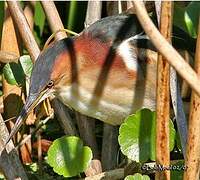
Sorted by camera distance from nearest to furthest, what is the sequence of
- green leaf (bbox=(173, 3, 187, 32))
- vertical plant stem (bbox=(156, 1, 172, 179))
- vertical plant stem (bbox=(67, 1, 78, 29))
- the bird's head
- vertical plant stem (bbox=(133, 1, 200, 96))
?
vertical plant stem (bbox=(133, 1, 200, 96)) < vertical plant stem (bbox=(156, 1, 172, 179)) < the bird's head < green leaf (bbox=(173, 3, 187, 32)) < vertical plant stem (bbox=(67, 1, 78, 29))

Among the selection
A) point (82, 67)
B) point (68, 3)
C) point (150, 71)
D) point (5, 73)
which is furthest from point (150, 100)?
point (68, 3)

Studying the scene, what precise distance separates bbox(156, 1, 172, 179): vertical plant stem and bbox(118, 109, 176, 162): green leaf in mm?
70

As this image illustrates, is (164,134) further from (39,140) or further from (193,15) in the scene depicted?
(39,140)

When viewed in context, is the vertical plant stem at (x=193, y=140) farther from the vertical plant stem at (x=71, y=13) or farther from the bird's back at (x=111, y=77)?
the vertical plant stem at (x=71, y=13)

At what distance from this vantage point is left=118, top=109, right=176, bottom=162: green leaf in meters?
1.21

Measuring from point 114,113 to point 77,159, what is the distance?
14cm

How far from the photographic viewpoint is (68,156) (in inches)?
52.5

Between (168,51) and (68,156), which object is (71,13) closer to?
(68,156)

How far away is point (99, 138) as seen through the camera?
1916mm

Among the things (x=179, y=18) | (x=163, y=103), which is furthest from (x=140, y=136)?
(x=179, y=18)

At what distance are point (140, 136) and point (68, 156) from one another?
0.64 ft

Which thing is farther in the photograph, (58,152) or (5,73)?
(5,73)

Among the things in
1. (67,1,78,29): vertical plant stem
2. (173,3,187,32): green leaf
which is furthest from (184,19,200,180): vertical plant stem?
(67,1,78,29): vertical plant stem

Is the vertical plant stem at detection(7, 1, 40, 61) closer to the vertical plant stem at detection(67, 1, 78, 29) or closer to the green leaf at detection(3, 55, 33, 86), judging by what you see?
the green leaf at detection(3, 55, 33, 86)
